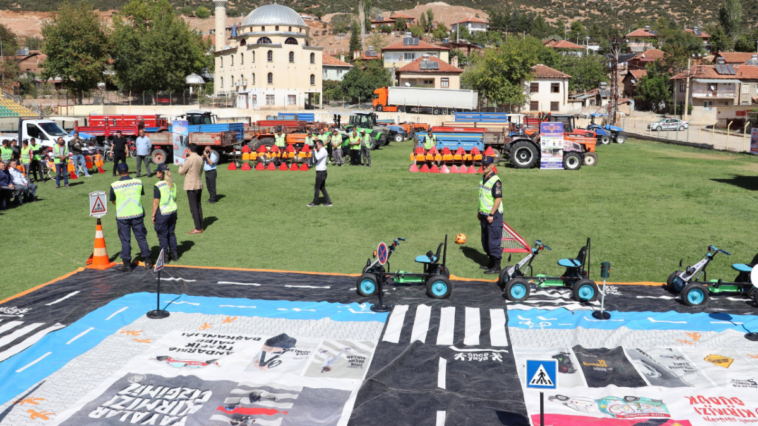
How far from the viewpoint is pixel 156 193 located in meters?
10.1

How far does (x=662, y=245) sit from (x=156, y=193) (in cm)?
942

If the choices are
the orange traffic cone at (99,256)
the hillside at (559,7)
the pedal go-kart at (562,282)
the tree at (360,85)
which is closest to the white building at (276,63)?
the tree at (360,85)

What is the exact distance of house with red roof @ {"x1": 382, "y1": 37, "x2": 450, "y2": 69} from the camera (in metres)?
96.0

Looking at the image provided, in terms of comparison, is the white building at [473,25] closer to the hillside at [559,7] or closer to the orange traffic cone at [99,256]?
the hillside at [559,7]

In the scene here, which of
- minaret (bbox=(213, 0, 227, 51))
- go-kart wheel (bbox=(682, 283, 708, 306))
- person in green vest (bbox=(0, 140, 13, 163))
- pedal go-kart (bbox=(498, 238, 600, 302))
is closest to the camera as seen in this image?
go-kart wheel (bbox=(682, 283, 708, 306))

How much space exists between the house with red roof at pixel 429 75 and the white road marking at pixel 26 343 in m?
69.2

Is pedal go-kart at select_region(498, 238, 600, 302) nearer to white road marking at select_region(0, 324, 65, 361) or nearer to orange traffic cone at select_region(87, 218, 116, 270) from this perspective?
white road marking at select_region(0, 324, 65, 361)

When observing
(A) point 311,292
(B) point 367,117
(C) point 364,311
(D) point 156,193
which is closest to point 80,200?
(D) point 156,193

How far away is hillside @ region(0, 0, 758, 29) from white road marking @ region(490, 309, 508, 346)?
498 feet

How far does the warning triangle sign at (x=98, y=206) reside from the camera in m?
10.1

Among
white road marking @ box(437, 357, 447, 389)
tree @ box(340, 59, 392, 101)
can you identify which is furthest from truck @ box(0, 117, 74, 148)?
tree @ box(340, 59, 392, 101)

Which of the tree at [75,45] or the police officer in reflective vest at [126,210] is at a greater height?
the tree at [75,45]

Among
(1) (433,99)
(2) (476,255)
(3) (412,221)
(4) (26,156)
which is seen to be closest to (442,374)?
(2) (476,255)

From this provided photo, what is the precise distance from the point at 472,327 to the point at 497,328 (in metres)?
0.30
